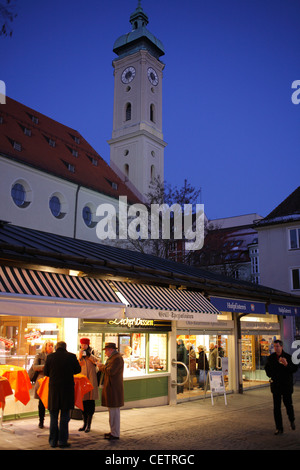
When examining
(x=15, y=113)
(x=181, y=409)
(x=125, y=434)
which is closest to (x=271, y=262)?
(x=15, y=113)

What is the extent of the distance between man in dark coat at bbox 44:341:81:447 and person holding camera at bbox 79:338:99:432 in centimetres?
128

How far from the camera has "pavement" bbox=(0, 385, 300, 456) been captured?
8148mm

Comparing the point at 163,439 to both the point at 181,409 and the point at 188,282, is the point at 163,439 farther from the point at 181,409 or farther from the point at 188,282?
the point at 188,282

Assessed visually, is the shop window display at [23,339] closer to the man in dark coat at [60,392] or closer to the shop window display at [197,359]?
the man in dark coat at [60,392]

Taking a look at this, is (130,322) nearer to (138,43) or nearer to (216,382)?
(216,382)

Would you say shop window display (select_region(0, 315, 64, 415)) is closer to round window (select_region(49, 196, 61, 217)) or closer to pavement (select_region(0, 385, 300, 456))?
pavement (select_region(0, 385, 300, 456))

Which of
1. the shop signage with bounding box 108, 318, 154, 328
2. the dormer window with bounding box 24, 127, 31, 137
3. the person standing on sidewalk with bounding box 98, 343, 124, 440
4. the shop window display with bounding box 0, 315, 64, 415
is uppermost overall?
the dormer window with bounding box 24, 127, 31, 137

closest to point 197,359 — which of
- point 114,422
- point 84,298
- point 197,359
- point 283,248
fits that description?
point 197,359

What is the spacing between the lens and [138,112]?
57750 millimetres

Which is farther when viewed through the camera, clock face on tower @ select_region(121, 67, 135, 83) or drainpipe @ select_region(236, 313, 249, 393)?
clock face on tower @ select_region(121, 67, 135, 83)

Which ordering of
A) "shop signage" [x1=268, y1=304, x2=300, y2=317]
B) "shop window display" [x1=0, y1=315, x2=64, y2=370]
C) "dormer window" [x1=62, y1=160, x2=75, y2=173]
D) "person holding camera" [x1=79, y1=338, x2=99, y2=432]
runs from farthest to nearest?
"dormer window" [x1=62, y1=160, x2=75, y2=173] → "shop signage" [x1=268, y1=304, x2=300, y2=317] → "shop window display" [x1=0, y1=315, x2=64, y2=370] → "person holding camera" [x1=79, y1=338, x2=99, y2=432]

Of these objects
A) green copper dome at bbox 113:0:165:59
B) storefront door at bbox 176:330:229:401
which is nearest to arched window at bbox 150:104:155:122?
green copper dome at bbox 113:0:165:59

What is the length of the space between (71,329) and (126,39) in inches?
2330

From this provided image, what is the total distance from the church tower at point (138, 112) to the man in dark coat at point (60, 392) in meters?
46.1
